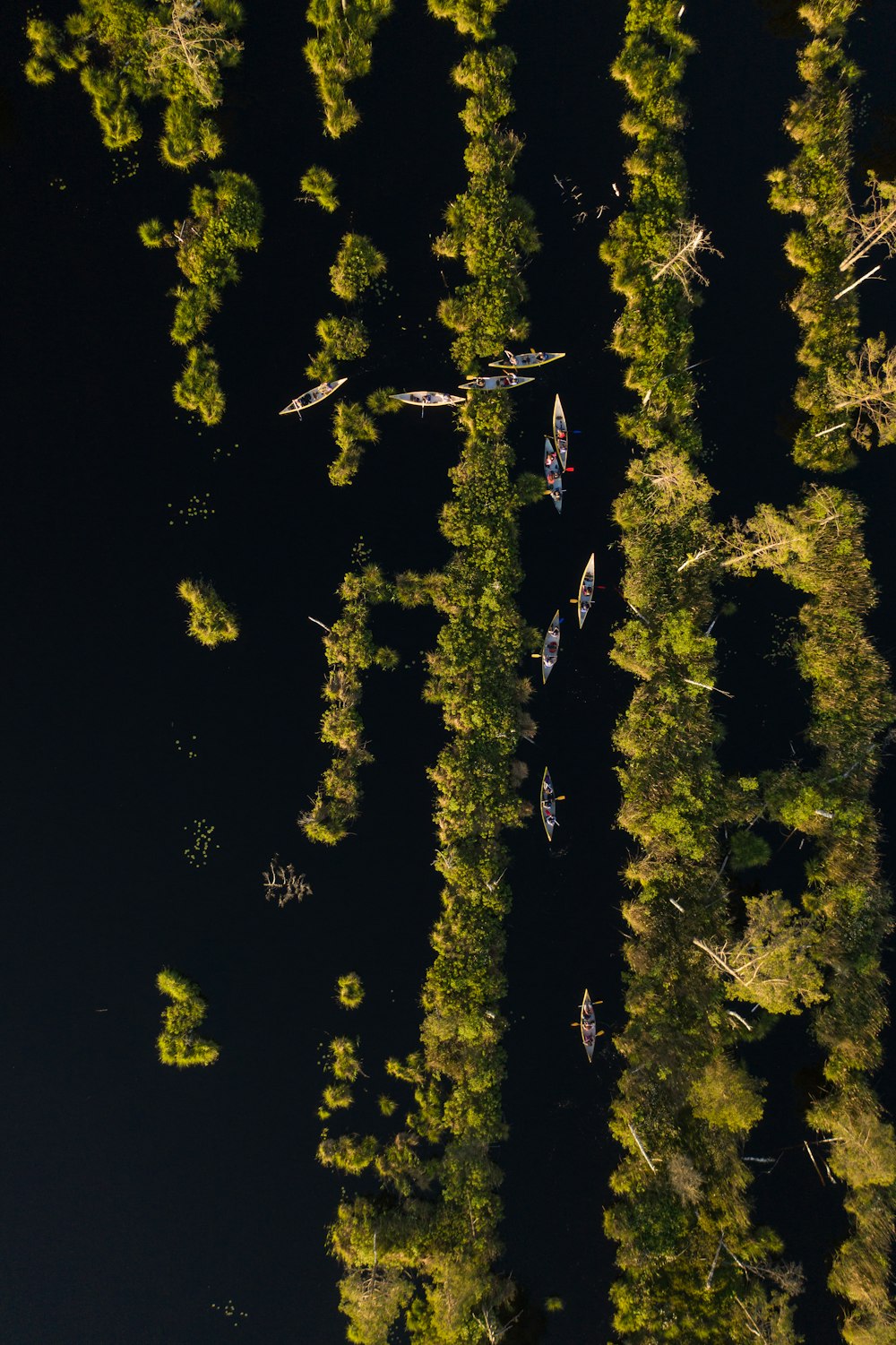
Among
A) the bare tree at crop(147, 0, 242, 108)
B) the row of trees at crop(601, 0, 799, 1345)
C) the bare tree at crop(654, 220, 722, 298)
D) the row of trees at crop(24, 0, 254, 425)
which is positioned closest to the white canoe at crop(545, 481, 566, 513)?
the row of trees at crop(601, 0, 799, 1345)

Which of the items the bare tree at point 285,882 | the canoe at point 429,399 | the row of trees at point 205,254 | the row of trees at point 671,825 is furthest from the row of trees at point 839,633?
the row of trees at point 205,254

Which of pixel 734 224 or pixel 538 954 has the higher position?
pixel 734 224

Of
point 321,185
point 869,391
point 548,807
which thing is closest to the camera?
point 869,391

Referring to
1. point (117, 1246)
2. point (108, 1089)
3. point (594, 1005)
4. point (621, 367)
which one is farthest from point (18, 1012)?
point (621, 367)

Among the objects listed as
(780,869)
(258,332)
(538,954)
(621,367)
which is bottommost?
(538,954)

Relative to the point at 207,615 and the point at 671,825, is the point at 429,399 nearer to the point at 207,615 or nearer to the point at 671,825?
the point at 207,615

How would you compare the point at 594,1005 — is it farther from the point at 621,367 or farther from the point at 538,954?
the point at 621,367

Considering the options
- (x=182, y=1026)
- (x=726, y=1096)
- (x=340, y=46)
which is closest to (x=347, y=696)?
(x=182, y=1026)
